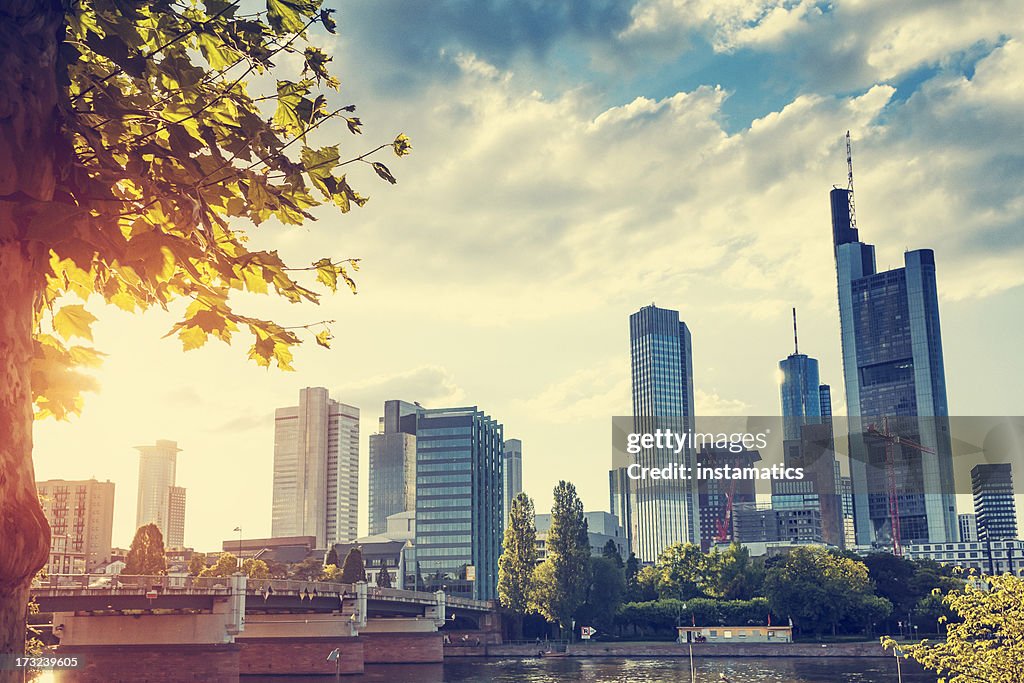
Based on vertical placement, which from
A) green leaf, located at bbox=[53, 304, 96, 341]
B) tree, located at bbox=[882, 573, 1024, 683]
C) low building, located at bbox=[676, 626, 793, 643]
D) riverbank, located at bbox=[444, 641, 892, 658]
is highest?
green leaf, located at bbox=[53, 304, 96, 341]

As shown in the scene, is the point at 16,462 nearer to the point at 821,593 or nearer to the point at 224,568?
the point at 821,593

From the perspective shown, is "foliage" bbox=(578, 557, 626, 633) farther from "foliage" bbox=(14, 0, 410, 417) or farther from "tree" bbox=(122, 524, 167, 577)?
"foliage" bbox=(14, 0, 410, 417)

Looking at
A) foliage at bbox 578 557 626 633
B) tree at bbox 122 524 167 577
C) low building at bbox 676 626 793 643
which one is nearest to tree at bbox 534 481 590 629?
foliage at bbox 578 557 626 633

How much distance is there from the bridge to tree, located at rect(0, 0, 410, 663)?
7535 centimetres

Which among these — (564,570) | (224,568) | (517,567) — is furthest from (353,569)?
(564,570)

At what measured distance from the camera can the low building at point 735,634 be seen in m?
148

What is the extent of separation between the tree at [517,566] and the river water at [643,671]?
748 inches

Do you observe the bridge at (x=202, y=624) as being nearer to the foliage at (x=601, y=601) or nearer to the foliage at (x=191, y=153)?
the foliage at (x=601, y=601)

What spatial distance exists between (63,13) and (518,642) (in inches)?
6935

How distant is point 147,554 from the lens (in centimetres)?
12156

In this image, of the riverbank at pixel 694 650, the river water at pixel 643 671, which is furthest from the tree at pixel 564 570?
the river water at pixel 643 671

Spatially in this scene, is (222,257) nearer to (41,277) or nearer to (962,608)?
(41,277)

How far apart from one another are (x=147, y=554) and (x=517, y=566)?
6379cm

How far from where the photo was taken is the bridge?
81062 mm
